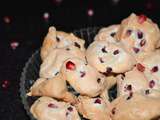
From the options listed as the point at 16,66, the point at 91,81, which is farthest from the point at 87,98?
the point at 16,66

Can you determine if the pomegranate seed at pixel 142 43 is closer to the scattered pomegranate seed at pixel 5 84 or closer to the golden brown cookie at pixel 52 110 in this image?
the golden brown cookie at pixel 52 110

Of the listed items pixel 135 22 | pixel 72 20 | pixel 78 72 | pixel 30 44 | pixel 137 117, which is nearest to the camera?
pixel 137 117

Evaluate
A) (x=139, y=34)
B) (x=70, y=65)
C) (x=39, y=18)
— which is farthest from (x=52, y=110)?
(x=39, y=18)

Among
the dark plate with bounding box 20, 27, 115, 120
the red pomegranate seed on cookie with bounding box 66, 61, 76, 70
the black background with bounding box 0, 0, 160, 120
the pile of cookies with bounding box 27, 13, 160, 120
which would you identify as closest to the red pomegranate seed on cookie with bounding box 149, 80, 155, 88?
the pile of cookies with bounding box 27, 13, 160, 120

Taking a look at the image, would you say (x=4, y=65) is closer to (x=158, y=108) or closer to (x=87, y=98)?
(x=87, y=98)

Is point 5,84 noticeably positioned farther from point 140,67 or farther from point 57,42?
point 140,67

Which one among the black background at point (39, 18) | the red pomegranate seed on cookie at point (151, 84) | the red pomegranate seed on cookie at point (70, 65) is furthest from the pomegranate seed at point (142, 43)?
the black background at point (39, 18)
